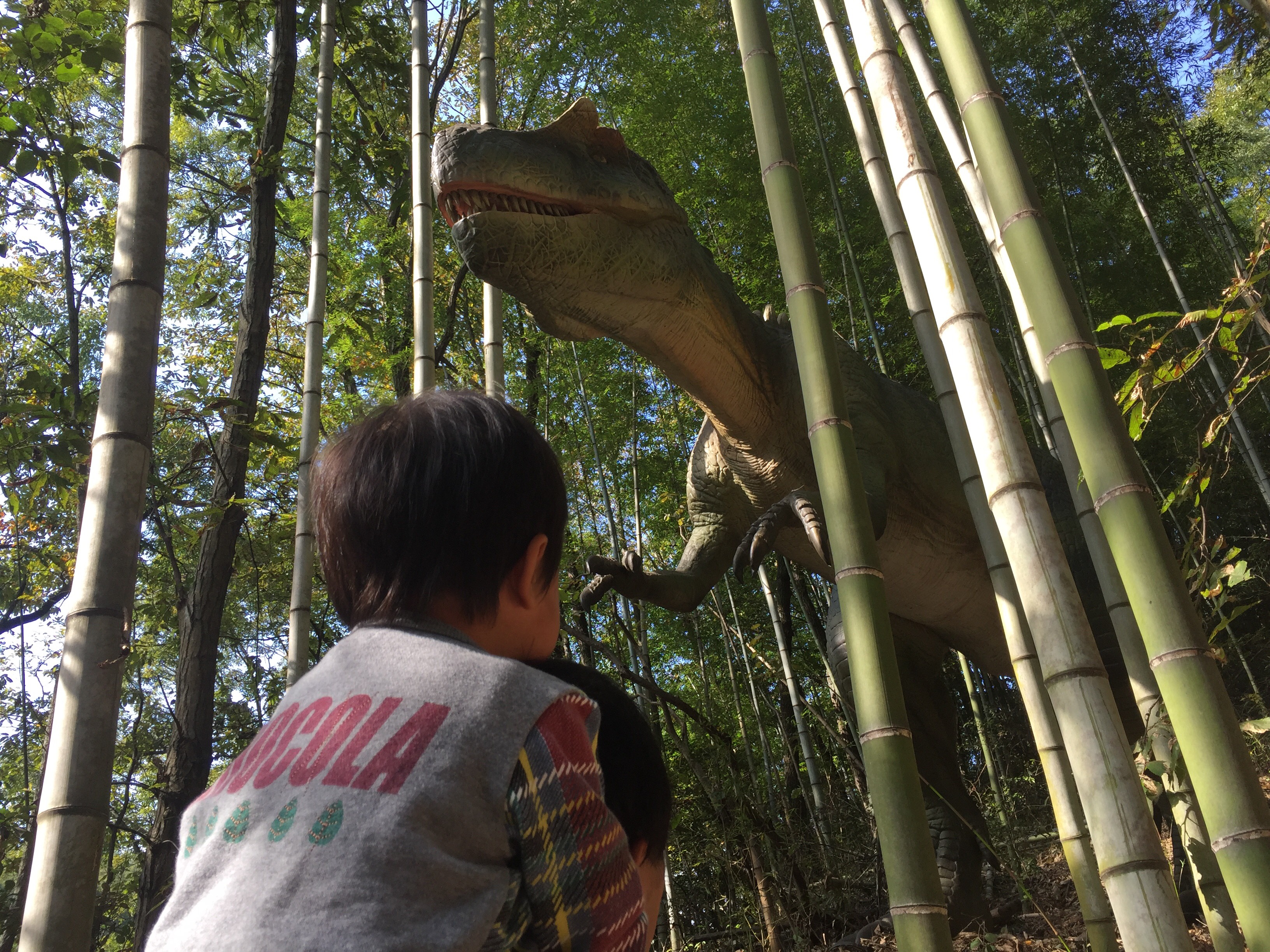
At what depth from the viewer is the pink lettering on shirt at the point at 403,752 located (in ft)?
2.27

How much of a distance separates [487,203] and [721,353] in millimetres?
758

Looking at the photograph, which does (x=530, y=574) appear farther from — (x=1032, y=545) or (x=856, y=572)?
(x=1032, y=545)

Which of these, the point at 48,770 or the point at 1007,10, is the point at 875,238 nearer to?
the point at 1007,10

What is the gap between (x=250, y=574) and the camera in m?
7.11

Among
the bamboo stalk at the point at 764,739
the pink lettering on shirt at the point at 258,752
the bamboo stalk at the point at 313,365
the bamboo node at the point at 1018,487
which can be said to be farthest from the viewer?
the bamboo stalk at the point at 764,739

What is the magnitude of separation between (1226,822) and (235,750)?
6483 millimetres

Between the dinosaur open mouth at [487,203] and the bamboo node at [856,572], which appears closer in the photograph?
the bamboo node at [856,572]

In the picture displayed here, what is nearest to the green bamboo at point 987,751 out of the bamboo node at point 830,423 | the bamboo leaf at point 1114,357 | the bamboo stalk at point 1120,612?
the bamboo stalk at point 1120,612

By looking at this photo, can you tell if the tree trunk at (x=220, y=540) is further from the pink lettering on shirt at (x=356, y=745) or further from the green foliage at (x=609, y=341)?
the pink lettering on shirt at (x=356, y=745)

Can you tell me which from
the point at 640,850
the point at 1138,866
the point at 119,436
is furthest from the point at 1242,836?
the point at 119,436

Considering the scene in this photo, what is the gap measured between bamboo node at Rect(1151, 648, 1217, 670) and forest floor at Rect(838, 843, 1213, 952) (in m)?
1.35

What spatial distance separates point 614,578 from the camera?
2432 millimetres

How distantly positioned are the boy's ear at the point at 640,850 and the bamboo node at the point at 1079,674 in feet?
2.29

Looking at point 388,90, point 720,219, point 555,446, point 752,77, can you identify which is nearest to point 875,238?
point 720,219
